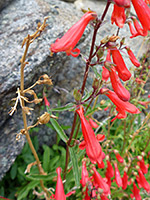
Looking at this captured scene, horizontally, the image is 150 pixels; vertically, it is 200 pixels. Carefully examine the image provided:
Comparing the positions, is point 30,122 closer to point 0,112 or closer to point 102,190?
point 0,112

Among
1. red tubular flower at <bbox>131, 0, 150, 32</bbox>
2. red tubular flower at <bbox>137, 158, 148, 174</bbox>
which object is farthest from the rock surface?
red tubular flower at <bbox>137, 158, 148, 174</bbox>

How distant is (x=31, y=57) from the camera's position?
5.90 feet

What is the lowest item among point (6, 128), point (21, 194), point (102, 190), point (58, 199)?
point (21, 194)

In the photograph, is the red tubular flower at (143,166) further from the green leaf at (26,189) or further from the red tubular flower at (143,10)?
the red tubular flower at (143,10)

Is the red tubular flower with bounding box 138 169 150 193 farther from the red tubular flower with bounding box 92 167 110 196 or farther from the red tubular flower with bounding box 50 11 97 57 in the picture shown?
the red tubular flower with bounding box 50 11 97 57

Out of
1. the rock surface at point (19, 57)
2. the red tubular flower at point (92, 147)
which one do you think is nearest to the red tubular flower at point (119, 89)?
the red tubular flower at point (92, 147)

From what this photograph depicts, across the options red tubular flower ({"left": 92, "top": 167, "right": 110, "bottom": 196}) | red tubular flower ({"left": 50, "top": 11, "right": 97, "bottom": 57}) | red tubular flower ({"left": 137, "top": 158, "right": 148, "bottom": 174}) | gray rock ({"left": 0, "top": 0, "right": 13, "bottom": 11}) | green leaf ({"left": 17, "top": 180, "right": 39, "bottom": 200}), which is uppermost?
gray rock ({"left": 0, "top": 0, "right": 13, "bottom": 11})

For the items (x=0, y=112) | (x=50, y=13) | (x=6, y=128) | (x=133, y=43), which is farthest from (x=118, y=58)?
(x=133, y=43)

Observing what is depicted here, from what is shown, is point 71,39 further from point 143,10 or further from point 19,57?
point 19,57

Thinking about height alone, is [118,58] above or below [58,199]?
above

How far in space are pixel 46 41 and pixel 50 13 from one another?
21.3 inches

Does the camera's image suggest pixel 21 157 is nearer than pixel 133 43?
Yes

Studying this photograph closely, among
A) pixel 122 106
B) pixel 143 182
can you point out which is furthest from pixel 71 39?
pixel 143 182

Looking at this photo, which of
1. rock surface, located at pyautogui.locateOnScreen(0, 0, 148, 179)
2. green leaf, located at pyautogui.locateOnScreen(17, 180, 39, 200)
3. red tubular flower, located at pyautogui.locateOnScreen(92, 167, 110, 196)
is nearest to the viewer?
red tubular flower, located at pyautogui.locateOnScreen(92, 167, 110, 196)
